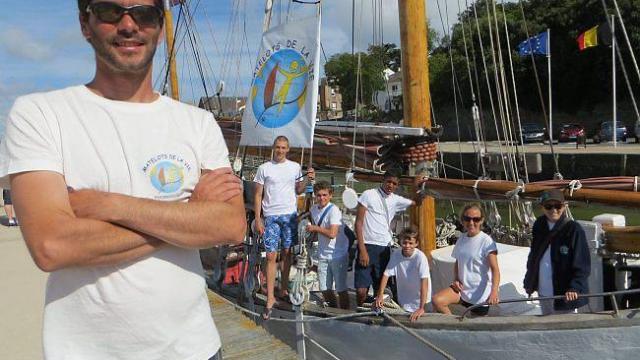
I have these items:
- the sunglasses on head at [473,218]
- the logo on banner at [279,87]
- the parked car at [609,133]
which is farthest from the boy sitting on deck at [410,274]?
the parked car at [609,133]

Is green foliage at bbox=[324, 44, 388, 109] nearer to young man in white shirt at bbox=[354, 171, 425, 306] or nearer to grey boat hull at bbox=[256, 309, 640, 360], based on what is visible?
young man in white shirt at bbox=[354, 171, 425, 306]

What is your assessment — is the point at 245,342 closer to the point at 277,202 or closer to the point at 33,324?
the point at 277,202

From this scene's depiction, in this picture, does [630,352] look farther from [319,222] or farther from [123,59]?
[123,59]

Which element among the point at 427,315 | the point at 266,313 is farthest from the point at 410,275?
the point at 266,313

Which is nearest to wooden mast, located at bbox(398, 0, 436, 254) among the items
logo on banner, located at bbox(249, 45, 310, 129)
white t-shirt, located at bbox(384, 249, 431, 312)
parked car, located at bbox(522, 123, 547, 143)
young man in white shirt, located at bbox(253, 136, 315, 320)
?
logo on banner, located at bbox(249, 45, 310, 129)

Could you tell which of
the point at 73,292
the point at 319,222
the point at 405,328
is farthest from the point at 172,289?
the point at 319,222

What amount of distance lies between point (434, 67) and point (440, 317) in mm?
50734

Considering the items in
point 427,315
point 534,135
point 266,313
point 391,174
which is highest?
point 534,135

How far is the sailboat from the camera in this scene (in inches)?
174

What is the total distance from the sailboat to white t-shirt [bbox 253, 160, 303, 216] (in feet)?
1.82

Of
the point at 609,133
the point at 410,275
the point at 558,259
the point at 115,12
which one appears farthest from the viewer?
the point at 609,133

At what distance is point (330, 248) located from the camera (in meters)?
6.80

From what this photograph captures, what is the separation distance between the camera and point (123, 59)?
5.80 feet

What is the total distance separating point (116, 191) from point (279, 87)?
5.99 meters
